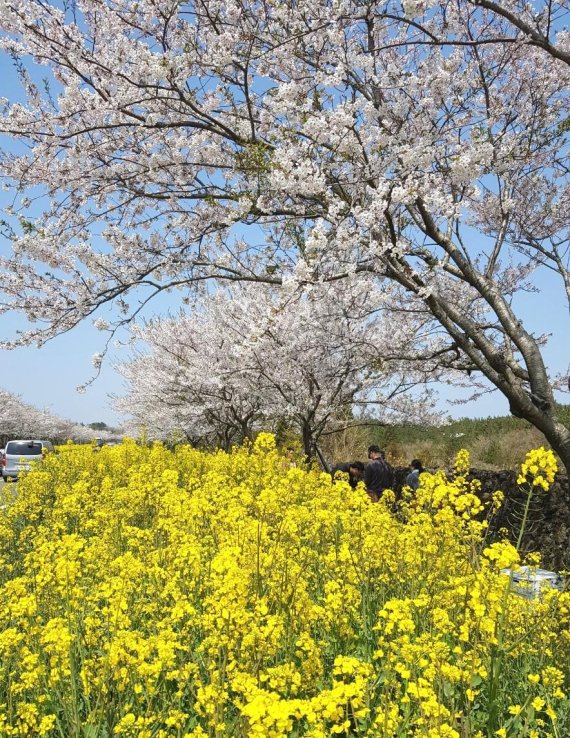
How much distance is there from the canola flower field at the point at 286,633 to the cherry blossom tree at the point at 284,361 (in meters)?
2.33

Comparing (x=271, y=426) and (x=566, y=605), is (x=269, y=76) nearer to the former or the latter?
(x=566, y=605)

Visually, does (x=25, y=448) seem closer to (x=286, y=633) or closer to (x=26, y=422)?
(x=286, y=633)

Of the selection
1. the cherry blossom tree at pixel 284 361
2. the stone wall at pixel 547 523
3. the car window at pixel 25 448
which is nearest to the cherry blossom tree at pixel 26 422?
the car window at pixel 25 448

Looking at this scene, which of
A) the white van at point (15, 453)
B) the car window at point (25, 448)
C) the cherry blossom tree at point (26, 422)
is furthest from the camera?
the cherry blossom tree at point (26, 422)

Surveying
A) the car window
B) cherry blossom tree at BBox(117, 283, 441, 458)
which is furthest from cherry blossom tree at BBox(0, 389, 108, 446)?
cherry blossom tree at BBox(117, 283, 441, 458)

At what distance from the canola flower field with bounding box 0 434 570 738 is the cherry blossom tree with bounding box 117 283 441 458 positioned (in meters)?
2.33

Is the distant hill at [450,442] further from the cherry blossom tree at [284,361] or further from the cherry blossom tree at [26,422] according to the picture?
the cherry blossom tree at [26,422]

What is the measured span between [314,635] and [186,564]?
983 millimetres

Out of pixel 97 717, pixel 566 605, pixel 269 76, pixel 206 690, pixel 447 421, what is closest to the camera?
pixel 206 690

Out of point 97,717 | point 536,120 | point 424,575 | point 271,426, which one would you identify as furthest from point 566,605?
point 271,426

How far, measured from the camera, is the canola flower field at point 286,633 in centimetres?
284

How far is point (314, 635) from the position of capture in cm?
420

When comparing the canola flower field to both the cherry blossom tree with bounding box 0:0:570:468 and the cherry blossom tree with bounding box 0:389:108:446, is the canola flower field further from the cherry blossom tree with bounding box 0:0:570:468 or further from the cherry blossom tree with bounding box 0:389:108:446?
the cherry blossom tree with bounding box 0:389:108:446

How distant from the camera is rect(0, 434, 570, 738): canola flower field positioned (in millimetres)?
2838
